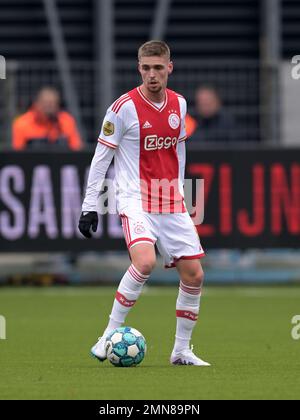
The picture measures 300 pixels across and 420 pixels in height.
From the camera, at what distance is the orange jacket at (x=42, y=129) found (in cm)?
1894

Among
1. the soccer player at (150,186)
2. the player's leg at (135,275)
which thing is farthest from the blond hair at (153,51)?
the player's leg at (135,275)

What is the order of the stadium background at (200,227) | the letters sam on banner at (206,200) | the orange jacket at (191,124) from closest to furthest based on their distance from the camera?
1. the stadium background at (200,227)
2. the letters sam on banner at (206,200)
3. the orange jacket at (191,124)

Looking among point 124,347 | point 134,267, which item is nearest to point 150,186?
point 134,267

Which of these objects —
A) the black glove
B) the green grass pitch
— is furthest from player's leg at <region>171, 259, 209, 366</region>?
the black glove

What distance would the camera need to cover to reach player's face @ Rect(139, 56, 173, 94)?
9797mm

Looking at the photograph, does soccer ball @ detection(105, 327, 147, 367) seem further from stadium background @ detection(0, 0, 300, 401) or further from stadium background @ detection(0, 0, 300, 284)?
stadium background @ detection(0, 0, 300, 284)

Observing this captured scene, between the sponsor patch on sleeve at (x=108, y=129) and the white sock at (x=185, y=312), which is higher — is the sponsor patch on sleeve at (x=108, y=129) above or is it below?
above

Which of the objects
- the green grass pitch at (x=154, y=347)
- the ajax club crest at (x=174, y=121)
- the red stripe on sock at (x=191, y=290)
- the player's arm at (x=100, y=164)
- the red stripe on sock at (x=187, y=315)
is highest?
the ajax club crest at (x=174, y=121)

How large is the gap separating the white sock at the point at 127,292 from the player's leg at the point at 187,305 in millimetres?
305

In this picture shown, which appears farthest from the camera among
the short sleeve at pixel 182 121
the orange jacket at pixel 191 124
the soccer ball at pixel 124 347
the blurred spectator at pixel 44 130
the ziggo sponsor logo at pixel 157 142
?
the orange jacket at pixel 191 124

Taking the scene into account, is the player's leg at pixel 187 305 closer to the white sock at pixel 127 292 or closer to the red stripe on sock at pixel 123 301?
the white sock at pixel 127 292

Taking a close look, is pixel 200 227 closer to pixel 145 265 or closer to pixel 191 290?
pixel 191 290

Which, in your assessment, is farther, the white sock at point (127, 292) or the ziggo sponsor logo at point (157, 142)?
the ziggo sponsor logo at point (157, 142)

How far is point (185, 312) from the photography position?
32.9 ft
